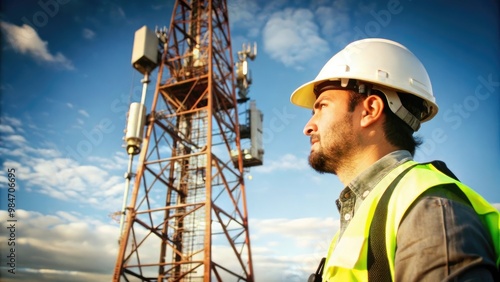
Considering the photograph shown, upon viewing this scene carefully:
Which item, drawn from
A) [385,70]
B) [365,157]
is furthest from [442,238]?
[385,70]

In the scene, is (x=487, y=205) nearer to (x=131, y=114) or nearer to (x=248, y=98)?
(x=131, y=114)

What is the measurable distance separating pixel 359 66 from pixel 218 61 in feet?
45.8

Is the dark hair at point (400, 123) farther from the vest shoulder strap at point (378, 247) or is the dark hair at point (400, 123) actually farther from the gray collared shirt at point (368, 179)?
the vest shoulder strap at point (378, 247)

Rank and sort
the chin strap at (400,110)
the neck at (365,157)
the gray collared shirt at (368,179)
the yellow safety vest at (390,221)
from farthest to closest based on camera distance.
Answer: the chin strap at (400,110) → the neck at (365,157) → the gray collared shirt at (368,179) → the yellow safety vest at (390,221)

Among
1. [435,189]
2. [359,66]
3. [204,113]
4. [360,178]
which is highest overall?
[204,113]

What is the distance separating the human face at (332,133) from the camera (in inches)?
76.8

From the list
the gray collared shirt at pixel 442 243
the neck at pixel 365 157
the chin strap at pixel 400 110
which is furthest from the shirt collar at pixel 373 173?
the gray collared shirt at pixel 442 243

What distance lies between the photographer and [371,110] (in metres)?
1.97

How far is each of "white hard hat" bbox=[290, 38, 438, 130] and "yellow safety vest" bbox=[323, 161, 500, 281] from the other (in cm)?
90

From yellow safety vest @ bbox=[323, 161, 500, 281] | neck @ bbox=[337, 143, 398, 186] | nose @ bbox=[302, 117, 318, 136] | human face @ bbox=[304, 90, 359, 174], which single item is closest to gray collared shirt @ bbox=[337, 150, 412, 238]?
neck @ bbox=[337, 143, 398, 186]

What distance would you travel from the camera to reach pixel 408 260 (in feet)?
3.25

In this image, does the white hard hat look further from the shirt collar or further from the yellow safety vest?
the yellow safety vest

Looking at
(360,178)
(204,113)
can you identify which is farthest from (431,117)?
(204,113)

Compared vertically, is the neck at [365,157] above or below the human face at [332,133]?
below
